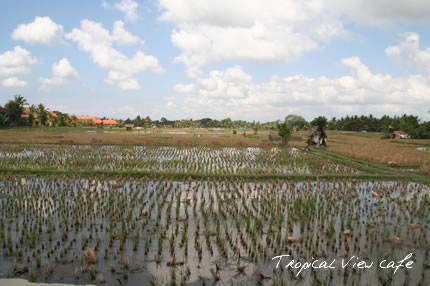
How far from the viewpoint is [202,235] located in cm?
539

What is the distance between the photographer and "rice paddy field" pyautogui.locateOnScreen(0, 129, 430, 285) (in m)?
4.09

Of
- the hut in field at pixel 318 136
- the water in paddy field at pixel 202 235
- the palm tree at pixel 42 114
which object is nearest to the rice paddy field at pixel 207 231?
the water in paddy field at pixel 202 235

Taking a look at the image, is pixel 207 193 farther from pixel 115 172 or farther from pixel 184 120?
pixel 184 120

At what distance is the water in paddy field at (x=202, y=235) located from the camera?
407 centimetres

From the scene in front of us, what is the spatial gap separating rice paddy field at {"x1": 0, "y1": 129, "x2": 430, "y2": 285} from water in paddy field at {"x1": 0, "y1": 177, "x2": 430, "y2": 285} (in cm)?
2

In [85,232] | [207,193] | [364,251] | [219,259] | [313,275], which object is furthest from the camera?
[207,193]

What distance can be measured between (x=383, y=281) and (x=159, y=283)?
10.1ft

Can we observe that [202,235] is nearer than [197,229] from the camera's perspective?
Yes

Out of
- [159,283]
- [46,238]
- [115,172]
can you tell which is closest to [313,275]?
[159,283]

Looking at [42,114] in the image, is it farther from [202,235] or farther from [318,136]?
[202,235]

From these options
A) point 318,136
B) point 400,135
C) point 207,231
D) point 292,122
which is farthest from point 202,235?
point 292,122

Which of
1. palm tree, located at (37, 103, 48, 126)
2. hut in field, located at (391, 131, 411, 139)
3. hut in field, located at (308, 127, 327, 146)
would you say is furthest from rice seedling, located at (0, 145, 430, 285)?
palm tree, located at (37, 103, 48, 126)

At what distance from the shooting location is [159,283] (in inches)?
151

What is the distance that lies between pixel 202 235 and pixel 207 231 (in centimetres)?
12
